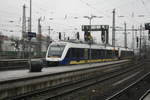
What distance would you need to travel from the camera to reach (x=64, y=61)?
26.5 meters

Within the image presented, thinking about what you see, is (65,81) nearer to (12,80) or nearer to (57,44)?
(12,80)

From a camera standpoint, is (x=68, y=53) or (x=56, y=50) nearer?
(x=68, y=53)

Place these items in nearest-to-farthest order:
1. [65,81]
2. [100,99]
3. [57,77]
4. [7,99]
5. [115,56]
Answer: [7,99] → [100,99] → [57,77] → [65,81] → [115,56]

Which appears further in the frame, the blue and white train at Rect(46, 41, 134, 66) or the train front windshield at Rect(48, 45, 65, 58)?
the train front windshield at Rect(48, 45, 65, 58)

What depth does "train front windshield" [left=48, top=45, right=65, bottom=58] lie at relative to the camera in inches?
1045

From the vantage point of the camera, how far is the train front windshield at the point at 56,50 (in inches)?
1045

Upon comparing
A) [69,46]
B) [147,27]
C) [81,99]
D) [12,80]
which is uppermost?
[147,27]

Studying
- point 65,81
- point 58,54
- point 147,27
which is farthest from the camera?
point 147,27

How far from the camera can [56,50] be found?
27.2 metres

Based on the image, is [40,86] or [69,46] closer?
[40,86]

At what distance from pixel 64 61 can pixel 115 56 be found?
71.1 ft

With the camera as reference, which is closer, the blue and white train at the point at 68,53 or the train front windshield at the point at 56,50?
the blue and white train at the point at 68,53

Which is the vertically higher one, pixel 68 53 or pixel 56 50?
pixel 56 50

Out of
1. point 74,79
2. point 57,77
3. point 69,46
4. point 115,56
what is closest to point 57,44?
point 69,46
